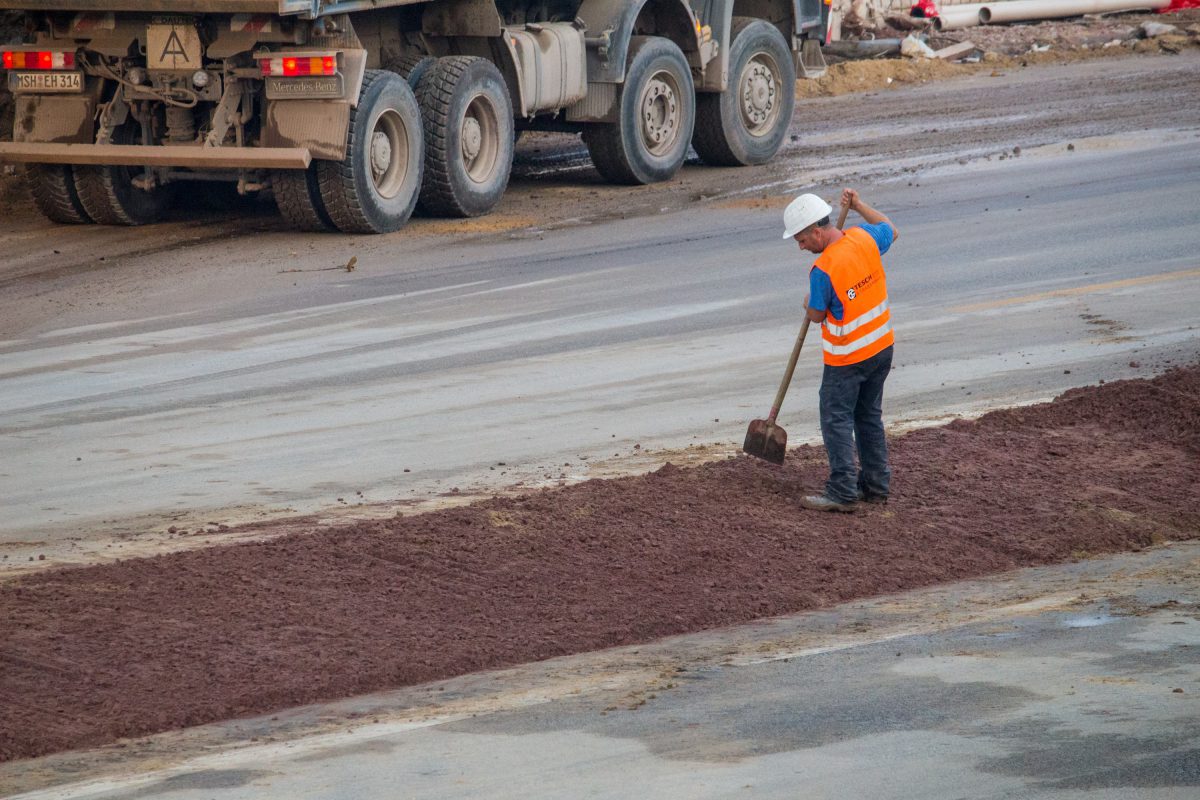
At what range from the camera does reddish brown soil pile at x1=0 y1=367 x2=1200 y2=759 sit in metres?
6.30

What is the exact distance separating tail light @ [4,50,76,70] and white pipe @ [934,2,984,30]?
1730 centimetres

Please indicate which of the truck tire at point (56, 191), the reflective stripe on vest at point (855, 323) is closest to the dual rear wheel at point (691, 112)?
the truck tire at point (56, 191)

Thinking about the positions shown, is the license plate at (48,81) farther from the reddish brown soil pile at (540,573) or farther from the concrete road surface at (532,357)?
the reddish brown soil pile at (540,573)

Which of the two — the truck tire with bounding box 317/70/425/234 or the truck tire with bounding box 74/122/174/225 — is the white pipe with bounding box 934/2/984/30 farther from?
the truck tire with bounding box 74/122/174/225

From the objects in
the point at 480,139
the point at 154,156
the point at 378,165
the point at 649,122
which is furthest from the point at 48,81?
the point at 649,122

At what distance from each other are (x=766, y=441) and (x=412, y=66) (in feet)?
28.4

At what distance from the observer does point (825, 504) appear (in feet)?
26.9

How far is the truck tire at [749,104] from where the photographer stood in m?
19.4

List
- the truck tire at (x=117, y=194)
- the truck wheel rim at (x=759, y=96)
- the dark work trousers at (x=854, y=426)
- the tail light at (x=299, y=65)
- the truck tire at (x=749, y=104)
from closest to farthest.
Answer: the dark work trousers at (x=854, y=426) → the tail light at (x=299, y=65) → the truck tire at (x=117, y=194) → the truck tire at (x=749, y=104) → the truck wheel rim at (x=759, y=96)

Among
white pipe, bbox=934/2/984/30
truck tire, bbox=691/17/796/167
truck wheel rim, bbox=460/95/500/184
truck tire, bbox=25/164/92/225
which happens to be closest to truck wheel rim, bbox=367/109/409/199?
truck wheel rim, bbox=460/95/500/184

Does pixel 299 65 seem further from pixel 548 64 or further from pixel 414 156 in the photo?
pixel 548 64

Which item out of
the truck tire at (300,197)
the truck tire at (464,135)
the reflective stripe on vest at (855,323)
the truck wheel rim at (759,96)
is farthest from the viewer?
the truck wheel rim at (759,96)

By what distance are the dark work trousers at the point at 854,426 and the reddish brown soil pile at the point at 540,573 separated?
0.15 m

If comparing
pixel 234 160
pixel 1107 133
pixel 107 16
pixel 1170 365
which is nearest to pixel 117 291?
pixel 234 160
